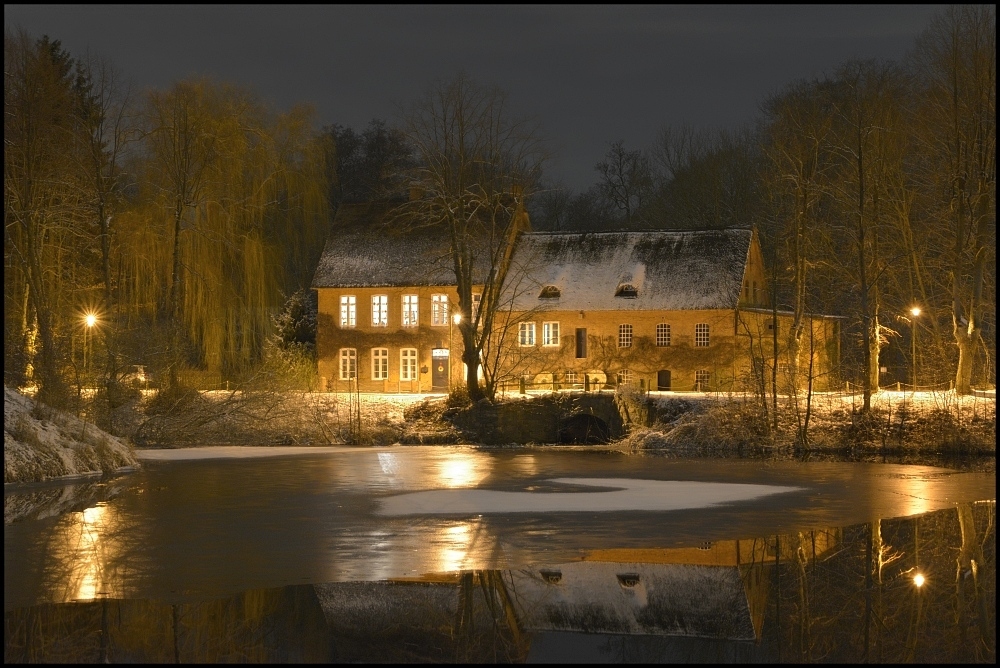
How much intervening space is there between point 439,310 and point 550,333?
4642 millimetres

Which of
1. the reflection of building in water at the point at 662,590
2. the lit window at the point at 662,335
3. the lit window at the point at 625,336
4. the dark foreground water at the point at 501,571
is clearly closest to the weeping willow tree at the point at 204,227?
the lit window at the point at 625,336

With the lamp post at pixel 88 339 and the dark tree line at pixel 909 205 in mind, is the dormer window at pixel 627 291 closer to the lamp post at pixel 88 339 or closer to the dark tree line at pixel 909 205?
the dark tree line at pixel 909 205

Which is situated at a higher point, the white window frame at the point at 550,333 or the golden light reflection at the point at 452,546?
the white window frame at the point at 550,333

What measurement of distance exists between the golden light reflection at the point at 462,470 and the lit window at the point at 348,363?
17.6 meters

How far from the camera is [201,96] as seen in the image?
131 ft

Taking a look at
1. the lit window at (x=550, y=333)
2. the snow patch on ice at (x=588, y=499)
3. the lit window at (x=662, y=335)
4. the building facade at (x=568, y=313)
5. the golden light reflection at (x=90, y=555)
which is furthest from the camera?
the lit window at (x=550, y=333)

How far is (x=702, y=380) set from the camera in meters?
45.1

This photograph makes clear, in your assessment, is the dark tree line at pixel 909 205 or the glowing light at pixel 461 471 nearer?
the glowing light at pixel 461 471

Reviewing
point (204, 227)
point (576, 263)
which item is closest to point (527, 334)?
point (576, 263)

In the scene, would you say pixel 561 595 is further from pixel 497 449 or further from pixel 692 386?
pixel 692 386

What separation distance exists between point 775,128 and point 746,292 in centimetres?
653

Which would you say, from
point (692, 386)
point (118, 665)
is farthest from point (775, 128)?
point (118, 665)

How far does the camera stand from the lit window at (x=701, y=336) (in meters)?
45.1

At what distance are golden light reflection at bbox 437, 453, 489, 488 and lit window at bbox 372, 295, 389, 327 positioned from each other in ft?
56.9
